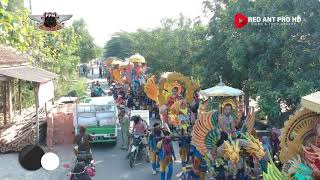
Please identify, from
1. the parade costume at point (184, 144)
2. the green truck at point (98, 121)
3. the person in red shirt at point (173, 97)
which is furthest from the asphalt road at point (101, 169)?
the person in red shirt at point (173, 97)

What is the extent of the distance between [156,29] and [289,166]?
85.6ft

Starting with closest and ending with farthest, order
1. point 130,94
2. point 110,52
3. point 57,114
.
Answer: point 57,114 < point 130,94 < point 110,52

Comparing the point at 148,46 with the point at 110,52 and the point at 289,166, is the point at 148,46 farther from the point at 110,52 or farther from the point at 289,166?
the point at 110,52

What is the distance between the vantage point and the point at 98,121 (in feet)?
54.5

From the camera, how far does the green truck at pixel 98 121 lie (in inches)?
650

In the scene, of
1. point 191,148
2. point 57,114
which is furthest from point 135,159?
point 57,114

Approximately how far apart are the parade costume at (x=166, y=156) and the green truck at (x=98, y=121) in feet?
16.3

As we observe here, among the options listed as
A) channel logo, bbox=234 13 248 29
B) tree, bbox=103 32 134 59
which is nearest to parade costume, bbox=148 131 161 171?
channel logo, bbox=234 13 248 29

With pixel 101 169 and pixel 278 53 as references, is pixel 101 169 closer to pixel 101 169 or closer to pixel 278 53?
pixel 101 169

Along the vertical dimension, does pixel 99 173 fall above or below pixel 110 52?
below

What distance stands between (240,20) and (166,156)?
5.67 metres

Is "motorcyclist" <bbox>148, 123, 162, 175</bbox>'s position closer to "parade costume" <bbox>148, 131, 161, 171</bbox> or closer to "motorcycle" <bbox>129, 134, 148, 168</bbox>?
"parade costume" <bbox>148, 131, 161, 171</bbox>

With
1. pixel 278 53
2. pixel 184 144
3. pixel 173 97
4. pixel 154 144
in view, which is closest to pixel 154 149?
pixel 154 144

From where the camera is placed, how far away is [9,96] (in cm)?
2023
